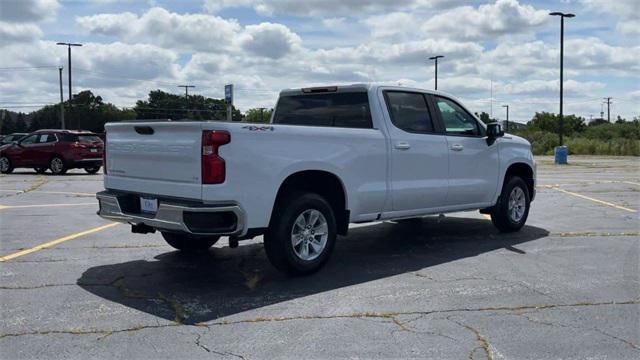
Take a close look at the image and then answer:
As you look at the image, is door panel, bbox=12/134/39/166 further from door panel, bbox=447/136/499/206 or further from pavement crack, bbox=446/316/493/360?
pavement crack, bbox=446/316/493/360

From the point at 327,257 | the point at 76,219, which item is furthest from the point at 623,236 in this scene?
the point at 76,219

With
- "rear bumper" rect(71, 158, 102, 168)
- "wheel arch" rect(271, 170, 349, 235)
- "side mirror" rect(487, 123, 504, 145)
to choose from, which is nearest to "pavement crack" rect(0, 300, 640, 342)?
"wheel arch" rect(271, 170, 349, 235)

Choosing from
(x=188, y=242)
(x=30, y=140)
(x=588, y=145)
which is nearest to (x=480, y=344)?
(x=188, y=242)

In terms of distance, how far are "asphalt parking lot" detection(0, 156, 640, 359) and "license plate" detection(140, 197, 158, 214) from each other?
0.69 metres

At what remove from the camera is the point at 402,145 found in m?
7.45

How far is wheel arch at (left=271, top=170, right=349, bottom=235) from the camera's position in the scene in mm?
6469

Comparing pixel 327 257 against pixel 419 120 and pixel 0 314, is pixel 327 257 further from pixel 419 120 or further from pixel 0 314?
pixel 0 314

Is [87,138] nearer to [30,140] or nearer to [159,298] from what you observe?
[30,140]

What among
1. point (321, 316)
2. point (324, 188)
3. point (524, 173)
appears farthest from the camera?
point (524, 173)

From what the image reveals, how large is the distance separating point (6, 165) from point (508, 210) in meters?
20.3

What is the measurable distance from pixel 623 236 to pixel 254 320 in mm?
6078

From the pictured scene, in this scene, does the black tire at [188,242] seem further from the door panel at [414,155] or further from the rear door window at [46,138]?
the rear door window at [46,138]

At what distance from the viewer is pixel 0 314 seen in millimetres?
5223

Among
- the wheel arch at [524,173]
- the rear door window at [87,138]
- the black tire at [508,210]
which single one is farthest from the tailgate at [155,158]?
the rear door window at [87,138]
